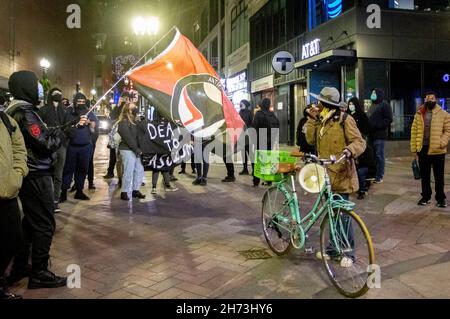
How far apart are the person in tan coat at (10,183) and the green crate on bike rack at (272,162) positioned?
8.65ft

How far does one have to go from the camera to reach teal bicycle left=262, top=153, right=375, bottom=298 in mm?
3955

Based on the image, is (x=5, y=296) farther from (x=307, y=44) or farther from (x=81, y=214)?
(x=307, y=44)

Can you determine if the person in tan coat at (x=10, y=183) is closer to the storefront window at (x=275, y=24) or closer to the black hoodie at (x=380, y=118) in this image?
the black hoodie at (x=380, y=118)

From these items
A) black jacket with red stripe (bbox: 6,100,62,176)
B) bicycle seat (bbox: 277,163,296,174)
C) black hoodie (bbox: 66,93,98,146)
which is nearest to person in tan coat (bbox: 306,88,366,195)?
bicycle seat (bbox: 277,163,296,174)

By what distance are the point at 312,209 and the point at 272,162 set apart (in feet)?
2.47

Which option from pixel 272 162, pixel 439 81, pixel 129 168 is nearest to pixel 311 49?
pixel 439 81

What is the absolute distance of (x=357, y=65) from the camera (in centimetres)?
1648

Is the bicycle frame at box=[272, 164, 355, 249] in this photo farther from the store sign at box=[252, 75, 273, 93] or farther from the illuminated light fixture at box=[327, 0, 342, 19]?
the store sign at box=[252, 75, 273, 93]

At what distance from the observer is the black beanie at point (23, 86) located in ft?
13.8

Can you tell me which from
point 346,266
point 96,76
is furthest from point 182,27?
point 346,266

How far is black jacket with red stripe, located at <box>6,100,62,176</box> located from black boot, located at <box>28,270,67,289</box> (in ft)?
3.13

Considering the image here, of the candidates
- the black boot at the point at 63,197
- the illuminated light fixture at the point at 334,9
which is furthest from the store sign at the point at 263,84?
the black boot at the point at 63,197

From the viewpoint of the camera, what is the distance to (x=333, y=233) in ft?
13.8
